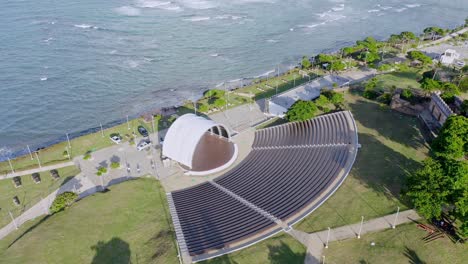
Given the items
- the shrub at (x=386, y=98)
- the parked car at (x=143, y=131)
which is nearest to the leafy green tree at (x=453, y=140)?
the shrub at (x=386, y=98)

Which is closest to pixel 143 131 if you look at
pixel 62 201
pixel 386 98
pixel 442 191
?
pixel 62 201

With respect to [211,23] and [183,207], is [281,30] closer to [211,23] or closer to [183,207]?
[211,23]

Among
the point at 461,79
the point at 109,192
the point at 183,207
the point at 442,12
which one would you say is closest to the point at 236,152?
the point at 183,207

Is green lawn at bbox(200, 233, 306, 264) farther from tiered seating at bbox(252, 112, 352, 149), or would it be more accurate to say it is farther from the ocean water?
the ocean water

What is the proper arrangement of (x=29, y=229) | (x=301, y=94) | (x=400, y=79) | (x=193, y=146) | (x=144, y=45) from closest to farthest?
(x=29, y=229), (x=193, y=146), (x=301, y=94), (x=400, y=79), (x=144, y=45)

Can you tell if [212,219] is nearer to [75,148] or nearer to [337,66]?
[75,148]


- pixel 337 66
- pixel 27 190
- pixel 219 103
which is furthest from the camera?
pixel 337 66

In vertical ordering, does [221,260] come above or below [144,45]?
below
